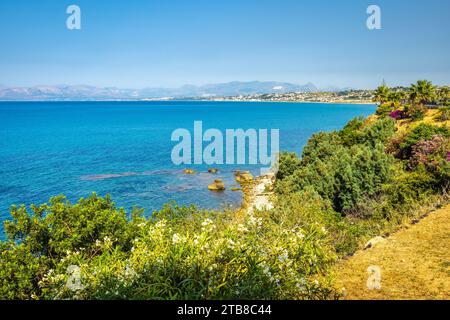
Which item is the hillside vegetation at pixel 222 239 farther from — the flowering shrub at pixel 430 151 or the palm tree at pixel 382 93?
the palm tree at pixel 382 93

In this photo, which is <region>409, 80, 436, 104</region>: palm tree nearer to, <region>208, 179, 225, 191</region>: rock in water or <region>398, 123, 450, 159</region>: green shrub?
<region>398, 123, 450, 159</region>: green shrub

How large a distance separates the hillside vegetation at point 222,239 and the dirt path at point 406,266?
100 centimetres

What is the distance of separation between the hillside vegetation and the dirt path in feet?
3.29

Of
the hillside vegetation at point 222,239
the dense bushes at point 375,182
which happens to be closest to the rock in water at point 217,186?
the dense bushes at point 375,182

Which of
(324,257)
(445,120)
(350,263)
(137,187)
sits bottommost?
(137,187)

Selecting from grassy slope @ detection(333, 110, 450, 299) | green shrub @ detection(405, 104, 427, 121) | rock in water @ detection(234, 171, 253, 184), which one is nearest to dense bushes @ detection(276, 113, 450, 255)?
grassy slope @ detection(333, 110, 450, 299)

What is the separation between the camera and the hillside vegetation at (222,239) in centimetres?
869

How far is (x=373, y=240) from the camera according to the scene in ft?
52.0

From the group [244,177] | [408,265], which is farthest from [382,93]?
[408,265]

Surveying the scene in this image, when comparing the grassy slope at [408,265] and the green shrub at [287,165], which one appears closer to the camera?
the grassy slope at [408,265]

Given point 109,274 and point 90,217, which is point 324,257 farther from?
point 90,217

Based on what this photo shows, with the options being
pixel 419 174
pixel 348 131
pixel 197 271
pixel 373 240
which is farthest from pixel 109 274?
pixel 348 131

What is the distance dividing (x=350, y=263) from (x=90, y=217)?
12318 millimetres

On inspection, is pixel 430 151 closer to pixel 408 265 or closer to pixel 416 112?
pixel 408 265
